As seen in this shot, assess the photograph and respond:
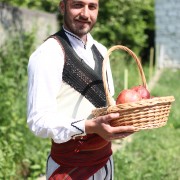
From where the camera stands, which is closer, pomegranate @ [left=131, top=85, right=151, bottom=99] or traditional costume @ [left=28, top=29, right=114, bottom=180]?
traditional costume @ [left=28, top=29, right=114, bottom=180]

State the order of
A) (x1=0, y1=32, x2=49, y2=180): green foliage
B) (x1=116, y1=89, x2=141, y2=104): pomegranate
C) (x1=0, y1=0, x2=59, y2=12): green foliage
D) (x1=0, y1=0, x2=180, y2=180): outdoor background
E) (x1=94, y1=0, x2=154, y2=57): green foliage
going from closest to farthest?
(x1=116, y1=89, x2=141, y2=104): pomegranate < (x1=0, y1=32, x2=49, y2=180): green foliage < (x1=0, y1=0, x2=180, y2=180): outdoor background < (x1=0, y1=0, x2=59, y2=12): green foliage < (x1=94, y1=0, x2=154, y2=57): green foliage

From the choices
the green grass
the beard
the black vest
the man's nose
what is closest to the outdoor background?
the green grass

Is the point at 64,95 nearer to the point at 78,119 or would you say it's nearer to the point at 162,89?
the point at 78,119

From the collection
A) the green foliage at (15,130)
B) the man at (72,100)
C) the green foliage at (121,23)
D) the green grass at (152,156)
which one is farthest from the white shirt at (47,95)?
the green foliage at (121,23)

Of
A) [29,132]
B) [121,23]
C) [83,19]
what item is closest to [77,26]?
[83,19]

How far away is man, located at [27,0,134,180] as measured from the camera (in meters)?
2.07

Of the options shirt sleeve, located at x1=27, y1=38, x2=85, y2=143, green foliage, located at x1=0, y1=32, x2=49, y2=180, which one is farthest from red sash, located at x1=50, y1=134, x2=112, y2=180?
green foliage, located at x1=0, y1=32, x2=49, y2=180

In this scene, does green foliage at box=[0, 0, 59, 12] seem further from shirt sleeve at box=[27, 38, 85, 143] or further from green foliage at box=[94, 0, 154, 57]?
shirt sleeve at box=[27, 38, 85, 143]

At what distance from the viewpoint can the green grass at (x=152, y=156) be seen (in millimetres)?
4754

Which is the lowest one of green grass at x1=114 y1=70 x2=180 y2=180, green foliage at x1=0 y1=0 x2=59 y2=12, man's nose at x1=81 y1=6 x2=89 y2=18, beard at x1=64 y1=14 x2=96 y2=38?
green grass at x1=114 y1=70 x2=180 y2=180

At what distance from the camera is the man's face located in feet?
7.32

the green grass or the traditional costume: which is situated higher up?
the traditional costume

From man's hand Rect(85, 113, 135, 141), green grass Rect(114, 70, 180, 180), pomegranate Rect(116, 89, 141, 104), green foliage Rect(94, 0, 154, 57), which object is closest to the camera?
man's hand Rect(85, 113, 135, 141)

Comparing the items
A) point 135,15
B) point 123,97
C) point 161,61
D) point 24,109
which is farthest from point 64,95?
point 161,61
